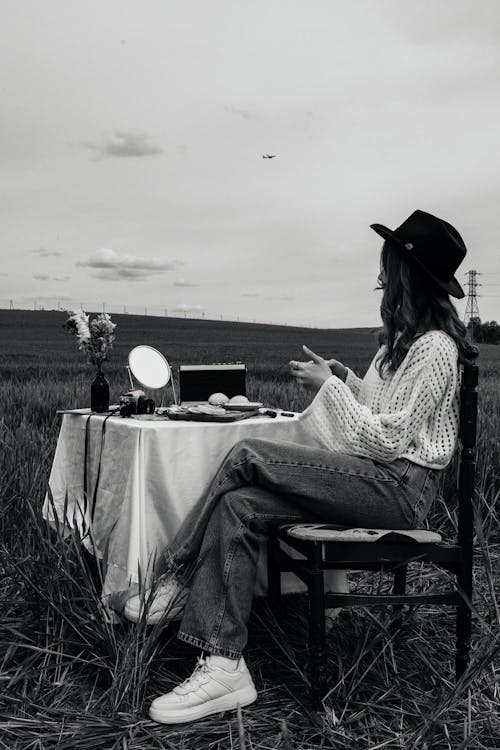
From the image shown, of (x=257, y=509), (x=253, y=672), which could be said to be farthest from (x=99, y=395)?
(x=253, y=672)

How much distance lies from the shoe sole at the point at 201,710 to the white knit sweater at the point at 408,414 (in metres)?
0.85

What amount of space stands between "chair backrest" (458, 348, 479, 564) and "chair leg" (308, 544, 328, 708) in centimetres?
55

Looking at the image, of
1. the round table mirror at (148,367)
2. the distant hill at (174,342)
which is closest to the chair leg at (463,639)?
the round table mirror at (148,367)

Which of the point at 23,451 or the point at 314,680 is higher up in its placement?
the point at 23,451

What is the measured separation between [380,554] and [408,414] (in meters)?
0.45

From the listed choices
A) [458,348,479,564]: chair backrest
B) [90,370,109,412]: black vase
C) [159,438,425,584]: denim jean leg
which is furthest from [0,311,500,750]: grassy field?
[90,370,109,412]: black vase

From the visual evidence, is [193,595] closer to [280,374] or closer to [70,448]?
[70,448]

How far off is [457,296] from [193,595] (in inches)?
51.9

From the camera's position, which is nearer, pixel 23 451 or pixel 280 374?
pixel 23 451

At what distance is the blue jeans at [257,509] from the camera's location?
88.7 inches

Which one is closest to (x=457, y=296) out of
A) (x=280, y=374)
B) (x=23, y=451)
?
(x=23, y=451)

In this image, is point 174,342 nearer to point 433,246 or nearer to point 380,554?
point 433,246

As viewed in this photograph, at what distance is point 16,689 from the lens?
2.48 m

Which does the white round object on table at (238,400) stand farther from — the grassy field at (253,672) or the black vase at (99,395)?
the grassy field at (253,672)
